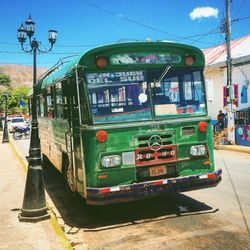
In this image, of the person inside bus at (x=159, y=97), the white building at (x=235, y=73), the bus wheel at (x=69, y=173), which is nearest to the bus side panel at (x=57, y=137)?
the bus wheel at (x=69, y=173)

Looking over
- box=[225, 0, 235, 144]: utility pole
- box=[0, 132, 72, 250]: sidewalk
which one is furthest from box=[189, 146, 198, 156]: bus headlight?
box=[225, 0, 235, 144]: utility pole

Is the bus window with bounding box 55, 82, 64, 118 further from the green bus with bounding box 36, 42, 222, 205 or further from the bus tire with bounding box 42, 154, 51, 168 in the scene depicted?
the bus tire with bounding box 42, 154, 51, 168

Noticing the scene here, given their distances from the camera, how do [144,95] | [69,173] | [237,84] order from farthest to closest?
[237,84]
[69,173]
[144,95]

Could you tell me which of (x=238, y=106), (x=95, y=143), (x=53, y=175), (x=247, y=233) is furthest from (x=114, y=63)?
(x=238, y=106)

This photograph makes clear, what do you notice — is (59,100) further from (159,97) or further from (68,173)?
(159,97)

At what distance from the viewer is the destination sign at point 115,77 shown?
6.90 meters

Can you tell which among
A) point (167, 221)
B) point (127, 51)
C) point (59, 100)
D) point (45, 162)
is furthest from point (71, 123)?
point (45, 162)

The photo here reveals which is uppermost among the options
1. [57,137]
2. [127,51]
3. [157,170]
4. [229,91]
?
[127,51]

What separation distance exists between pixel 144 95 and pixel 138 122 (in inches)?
19.5

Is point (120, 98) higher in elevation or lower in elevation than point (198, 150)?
higher

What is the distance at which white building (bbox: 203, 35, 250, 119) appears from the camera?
23530mm

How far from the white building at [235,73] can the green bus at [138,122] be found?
14.4 metres

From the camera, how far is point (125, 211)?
26.0 feet

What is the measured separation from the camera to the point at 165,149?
7109 mm
